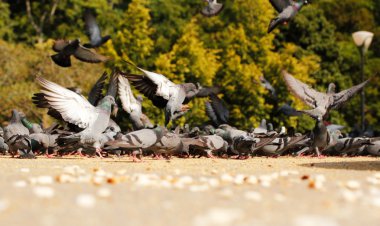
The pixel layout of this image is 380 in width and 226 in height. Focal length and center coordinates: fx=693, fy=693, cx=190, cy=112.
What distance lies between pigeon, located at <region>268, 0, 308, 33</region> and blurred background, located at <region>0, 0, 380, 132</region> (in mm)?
15393

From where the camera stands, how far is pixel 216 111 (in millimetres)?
23438

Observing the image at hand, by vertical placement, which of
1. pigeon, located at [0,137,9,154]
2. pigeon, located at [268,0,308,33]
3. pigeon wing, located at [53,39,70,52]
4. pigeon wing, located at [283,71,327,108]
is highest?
pigeon, located at [268,0,308,33]

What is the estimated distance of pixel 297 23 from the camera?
47750 mm

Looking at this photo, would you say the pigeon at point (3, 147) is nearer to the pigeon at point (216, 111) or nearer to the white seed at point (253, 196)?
the pigeon at point (216, 111)

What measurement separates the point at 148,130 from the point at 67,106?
84.2 inches

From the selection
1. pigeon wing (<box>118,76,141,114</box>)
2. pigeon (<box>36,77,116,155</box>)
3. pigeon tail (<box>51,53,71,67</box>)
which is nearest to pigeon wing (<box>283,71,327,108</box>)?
pigeon wing (<box>118,76,141,114</box>)

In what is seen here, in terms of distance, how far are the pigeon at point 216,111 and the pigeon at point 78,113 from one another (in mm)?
7637

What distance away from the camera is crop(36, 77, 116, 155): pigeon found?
1559 cm

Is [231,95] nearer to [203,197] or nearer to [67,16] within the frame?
[67,16]

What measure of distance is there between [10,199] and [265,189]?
2.98 m

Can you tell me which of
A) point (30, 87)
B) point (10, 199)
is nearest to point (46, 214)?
point (10, 199)

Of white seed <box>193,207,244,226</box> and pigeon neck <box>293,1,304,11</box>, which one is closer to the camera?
white seed <box>193,207,244,226</box>

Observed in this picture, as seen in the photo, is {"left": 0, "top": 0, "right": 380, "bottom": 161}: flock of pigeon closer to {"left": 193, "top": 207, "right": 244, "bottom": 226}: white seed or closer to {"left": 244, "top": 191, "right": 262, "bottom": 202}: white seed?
{"left": 244, "top": 191, "right": 262, "bottom": 202}: white seed

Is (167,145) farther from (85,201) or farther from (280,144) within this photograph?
(85,201)
